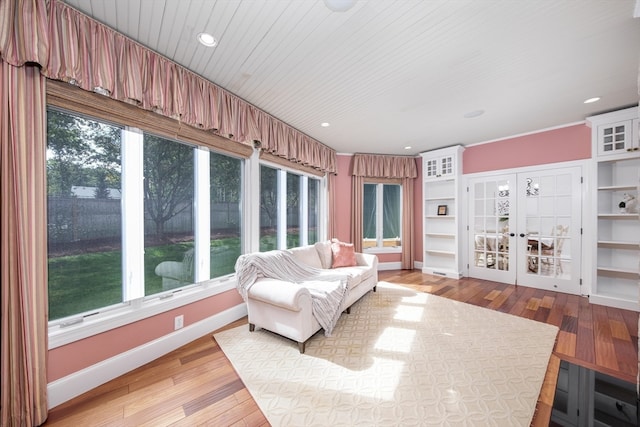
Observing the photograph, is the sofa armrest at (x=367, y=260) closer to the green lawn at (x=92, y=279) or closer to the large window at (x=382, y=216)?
the large window at (x=382, y=216)

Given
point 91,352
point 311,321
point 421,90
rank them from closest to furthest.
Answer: point 91,352 < point 311,321 < point 421,90

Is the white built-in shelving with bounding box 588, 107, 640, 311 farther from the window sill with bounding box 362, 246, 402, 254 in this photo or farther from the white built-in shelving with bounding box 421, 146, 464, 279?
the window sill with bounding box 362, 246, 402, 254

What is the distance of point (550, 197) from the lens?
3902 mm

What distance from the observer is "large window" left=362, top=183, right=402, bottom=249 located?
5574mm

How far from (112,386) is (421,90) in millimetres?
3919

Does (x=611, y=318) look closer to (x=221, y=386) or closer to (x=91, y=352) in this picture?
(x=221, y=386)

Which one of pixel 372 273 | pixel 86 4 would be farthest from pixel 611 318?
pixel 86 4

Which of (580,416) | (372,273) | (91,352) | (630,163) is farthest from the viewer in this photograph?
(372,273)

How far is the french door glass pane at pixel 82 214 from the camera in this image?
1705 mm

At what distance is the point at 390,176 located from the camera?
5352mm

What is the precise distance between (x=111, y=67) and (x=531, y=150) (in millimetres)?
5697

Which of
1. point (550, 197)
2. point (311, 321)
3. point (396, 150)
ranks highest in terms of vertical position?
point (396, 150)

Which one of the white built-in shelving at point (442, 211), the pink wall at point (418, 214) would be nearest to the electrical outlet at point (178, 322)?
the white built-in shelving at point (442, 211)

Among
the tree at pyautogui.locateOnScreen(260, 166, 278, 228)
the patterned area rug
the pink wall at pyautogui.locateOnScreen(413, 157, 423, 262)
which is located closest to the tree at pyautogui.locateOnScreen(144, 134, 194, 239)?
the tree at pyautogui.locateOnScreen(260, 166, 278, 228)
